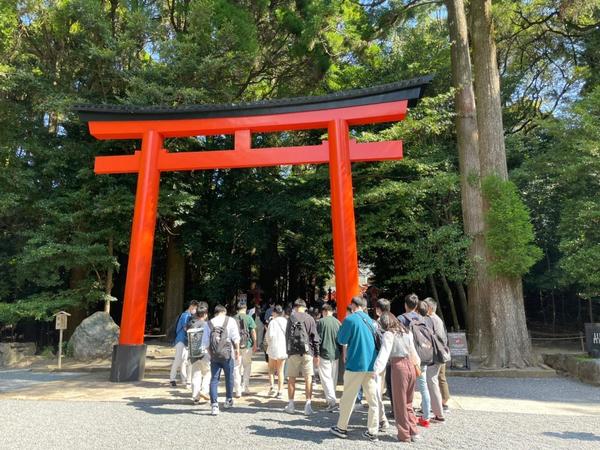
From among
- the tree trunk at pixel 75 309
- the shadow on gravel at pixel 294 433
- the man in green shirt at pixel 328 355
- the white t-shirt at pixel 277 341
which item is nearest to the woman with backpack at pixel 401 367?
the shadow on gravel at pixel 294 433

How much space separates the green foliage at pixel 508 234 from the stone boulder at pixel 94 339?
10259 millimetres

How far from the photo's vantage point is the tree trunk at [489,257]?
9.71 metres

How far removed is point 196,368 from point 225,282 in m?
9.73

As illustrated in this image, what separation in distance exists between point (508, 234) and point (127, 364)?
8998mm

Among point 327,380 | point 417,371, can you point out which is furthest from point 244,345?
point 417,371

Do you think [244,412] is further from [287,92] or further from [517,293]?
[287,92]

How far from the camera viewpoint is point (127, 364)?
8.43 meters

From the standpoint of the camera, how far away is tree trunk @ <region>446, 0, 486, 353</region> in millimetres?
10688

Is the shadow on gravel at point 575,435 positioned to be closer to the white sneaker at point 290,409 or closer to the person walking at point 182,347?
the white sneaker at point 290,409

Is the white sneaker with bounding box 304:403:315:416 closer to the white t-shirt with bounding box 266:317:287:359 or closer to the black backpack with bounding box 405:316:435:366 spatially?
the white t-shirt with bounding box 266:317:287:359

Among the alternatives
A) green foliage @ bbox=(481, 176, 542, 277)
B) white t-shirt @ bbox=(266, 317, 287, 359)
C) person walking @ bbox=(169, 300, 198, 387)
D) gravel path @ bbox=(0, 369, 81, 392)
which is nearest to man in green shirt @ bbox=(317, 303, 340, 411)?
white t-shirt @ bbox=(266, 317, 287, 359)

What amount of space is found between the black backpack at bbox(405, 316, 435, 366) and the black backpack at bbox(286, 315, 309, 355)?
63.0 inches

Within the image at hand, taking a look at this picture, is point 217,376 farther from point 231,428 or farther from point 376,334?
point 376,334

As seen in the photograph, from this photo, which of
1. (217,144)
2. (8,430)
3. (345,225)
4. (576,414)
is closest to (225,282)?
(217,144)
